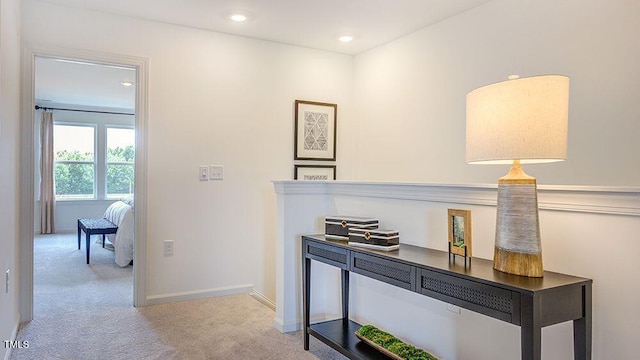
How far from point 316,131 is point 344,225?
6.18 ft

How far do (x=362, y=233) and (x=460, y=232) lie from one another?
55cm

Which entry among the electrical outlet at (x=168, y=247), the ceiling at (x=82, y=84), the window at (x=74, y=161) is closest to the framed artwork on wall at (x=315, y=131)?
the electrical outlet at (x=168, y=247)

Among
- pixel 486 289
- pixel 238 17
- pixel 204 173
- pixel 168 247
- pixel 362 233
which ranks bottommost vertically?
pixel 168 247

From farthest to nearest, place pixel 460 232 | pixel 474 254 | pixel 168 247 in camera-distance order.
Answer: pixel 168 247 < pixel 474 254 < pixel 460 232

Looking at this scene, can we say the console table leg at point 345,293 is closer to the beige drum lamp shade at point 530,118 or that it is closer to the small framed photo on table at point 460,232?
the small framed photo on table at point 460,232

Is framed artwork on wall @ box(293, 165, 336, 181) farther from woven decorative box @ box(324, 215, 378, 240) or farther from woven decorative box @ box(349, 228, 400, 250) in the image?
woven decorative box @ box(349, 228, 400, 250)

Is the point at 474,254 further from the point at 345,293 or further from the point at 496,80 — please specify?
the point at 496,80

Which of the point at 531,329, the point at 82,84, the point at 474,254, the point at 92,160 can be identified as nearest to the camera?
the point at 531,329

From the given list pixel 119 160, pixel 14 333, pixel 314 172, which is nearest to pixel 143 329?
pixel 14 333

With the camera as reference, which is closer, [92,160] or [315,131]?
[315,131]

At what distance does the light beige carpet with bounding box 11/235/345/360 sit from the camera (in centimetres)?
255

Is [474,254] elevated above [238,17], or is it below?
below

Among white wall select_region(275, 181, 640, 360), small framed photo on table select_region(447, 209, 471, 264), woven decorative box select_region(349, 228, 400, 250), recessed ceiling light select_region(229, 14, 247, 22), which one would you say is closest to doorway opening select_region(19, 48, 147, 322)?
recessed ceiling light select_region(229, 14, 247, 22)

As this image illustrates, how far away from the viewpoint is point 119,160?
319 inches
